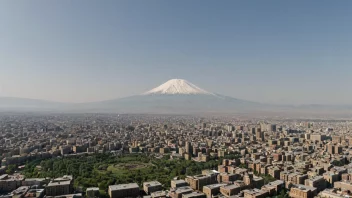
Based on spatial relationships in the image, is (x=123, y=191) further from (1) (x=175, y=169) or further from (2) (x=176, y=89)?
(2) (x=176, y=89)

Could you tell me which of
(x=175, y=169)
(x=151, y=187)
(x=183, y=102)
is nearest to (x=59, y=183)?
(x=151, y=187)

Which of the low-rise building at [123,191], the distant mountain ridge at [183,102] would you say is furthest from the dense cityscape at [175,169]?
the distant mountain ridge at [183,102]

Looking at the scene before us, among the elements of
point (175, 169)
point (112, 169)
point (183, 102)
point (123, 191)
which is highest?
point (183, 102)

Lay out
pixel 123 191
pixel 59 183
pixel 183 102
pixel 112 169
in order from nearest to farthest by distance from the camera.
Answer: pixel 123 191 < pixel 59 183 < pixel 112 169 < pixel 183 102

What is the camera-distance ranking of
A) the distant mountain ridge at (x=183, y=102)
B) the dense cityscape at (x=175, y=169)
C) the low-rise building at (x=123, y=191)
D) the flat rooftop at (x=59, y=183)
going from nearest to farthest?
the low-rise building at (x=123, y=191) < the flat rooftop at (x=59, y=183) < the dense cityscape at (x=175, y=169) < the distant mountain ridge at (x=183, y=102)

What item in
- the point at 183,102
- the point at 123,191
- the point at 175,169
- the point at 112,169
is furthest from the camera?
the point at 183,102

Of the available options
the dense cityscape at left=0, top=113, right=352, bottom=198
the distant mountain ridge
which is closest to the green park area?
the dense cityscape at left=0, top=113, right=352, bottom=198

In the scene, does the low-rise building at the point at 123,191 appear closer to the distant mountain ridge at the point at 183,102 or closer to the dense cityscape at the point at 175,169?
the dense cityscape at the point at 175,169

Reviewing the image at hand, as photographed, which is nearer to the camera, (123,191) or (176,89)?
(123,191)

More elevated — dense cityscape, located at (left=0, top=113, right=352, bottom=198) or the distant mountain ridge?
the distant mountain ridge

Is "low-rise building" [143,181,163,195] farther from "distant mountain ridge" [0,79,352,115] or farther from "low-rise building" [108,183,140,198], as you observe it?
"distant mountain ridge" [0,79,352,115]
